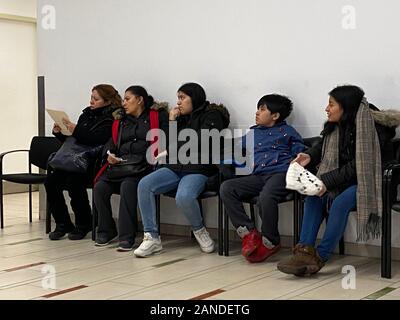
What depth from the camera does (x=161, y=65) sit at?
5.16 meters

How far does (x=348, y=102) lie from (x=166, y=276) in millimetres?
1446

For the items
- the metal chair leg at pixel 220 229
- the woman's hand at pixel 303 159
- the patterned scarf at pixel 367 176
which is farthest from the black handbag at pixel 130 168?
the patterned scarf at pixel 367 176

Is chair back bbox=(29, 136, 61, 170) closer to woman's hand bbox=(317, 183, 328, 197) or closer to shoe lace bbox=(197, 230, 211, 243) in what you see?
shoe lace bbox=(197, 230, 211, 243)

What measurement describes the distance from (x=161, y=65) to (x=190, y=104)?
63 centimetres

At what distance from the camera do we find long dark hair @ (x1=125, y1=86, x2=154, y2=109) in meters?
4.89

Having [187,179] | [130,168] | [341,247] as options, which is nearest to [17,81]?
[130,168]

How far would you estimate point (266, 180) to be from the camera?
166 inches

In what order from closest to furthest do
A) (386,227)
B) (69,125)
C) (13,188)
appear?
1. (386,227)
2. (69,125)
3. (13,188)

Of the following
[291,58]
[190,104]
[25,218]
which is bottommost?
[25,218]

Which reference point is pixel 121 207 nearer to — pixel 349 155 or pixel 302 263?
pixel 302 263

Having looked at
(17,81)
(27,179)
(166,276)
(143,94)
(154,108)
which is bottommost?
(166,276)
